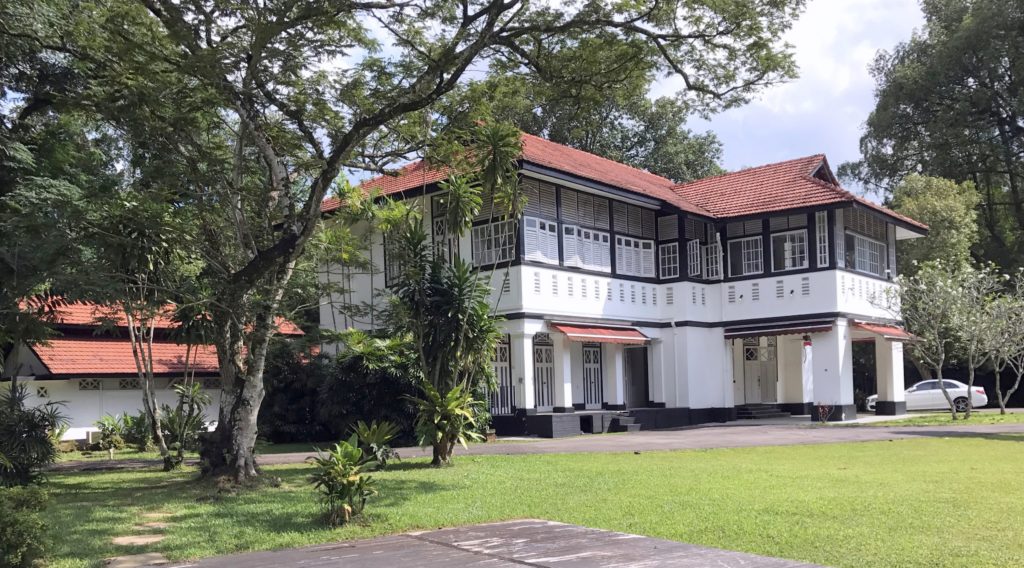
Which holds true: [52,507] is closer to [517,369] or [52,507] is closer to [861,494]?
[861,494]

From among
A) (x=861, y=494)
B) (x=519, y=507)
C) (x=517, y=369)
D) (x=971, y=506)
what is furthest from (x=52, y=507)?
(x=517, y=369)

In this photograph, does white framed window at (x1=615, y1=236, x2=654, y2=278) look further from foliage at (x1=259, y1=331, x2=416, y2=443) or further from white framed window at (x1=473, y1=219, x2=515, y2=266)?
foliage at (x1=259, y1=331, x2=416, y2=443)

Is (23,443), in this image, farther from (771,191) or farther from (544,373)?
(771,191)

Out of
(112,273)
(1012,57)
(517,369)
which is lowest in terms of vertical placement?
(517,369)

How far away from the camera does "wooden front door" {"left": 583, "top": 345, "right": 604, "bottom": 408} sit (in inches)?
988

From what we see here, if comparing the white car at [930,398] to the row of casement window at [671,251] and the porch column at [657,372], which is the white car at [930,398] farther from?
the porch column at [657,372]

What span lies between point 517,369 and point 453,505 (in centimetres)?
1186

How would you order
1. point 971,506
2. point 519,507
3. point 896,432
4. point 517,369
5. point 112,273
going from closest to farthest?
point 971,506
point 519,507
point 112,273
point 896,432
point 517,369

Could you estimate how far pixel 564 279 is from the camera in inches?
891

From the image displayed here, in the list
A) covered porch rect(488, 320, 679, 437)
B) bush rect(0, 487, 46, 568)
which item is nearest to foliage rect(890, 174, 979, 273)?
covered porch rect(488, 320, 679, 437)

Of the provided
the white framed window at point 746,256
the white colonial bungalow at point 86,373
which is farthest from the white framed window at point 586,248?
the white colonial bungalow at point 86,373

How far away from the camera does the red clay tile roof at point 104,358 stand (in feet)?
67.0

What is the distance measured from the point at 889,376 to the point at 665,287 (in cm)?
769

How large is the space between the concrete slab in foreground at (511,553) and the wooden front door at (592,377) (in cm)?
1675
